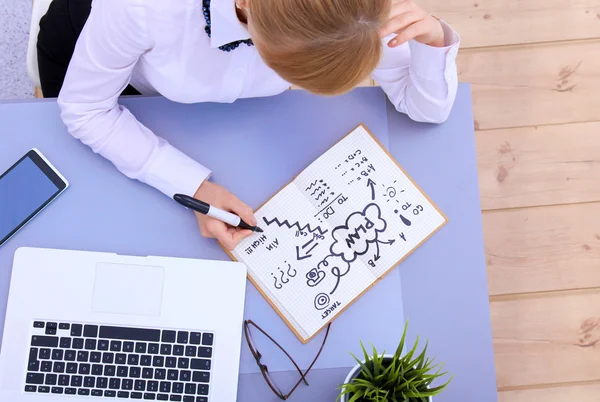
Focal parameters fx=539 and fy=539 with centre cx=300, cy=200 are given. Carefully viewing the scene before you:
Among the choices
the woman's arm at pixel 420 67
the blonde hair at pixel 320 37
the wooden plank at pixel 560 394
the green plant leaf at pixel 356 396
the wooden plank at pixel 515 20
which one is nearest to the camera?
the blonde hair at pixel 320 37

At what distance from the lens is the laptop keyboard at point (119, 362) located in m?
0.76

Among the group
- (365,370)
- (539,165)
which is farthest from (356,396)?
(539,165)

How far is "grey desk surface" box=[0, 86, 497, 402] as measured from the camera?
0.80m

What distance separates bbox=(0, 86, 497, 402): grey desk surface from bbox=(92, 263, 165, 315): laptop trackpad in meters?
0.03

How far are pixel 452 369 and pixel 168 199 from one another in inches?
19.6

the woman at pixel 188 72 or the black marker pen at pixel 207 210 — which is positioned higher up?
the woman at pixel 188 72

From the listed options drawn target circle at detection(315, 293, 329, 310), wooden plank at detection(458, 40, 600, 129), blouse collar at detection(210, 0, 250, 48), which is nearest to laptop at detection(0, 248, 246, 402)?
drawn target circle at detection(315, 293, 329, 310)

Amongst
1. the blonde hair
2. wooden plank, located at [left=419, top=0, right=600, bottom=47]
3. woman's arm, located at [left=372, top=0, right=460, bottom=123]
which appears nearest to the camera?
the blonde hair

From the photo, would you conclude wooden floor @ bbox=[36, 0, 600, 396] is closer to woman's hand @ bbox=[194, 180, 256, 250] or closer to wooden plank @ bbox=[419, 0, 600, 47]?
wooden plank @ bbox=[419, 0, 600, 47]

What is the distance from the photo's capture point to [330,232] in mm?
825

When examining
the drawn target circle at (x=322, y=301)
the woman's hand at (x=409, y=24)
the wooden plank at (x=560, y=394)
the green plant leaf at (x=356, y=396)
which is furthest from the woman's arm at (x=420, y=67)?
the wooden plank at (x=560, y=394)

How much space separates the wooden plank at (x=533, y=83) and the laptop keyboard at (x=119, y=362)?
40.8 inches

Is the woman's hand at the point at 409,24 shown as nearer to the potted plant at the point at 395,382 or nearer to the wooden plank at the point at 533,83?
the potted plant at the point at 395,382

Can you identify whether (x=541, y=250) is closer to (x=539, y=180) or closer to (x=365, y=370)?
(x=539, y=180)
